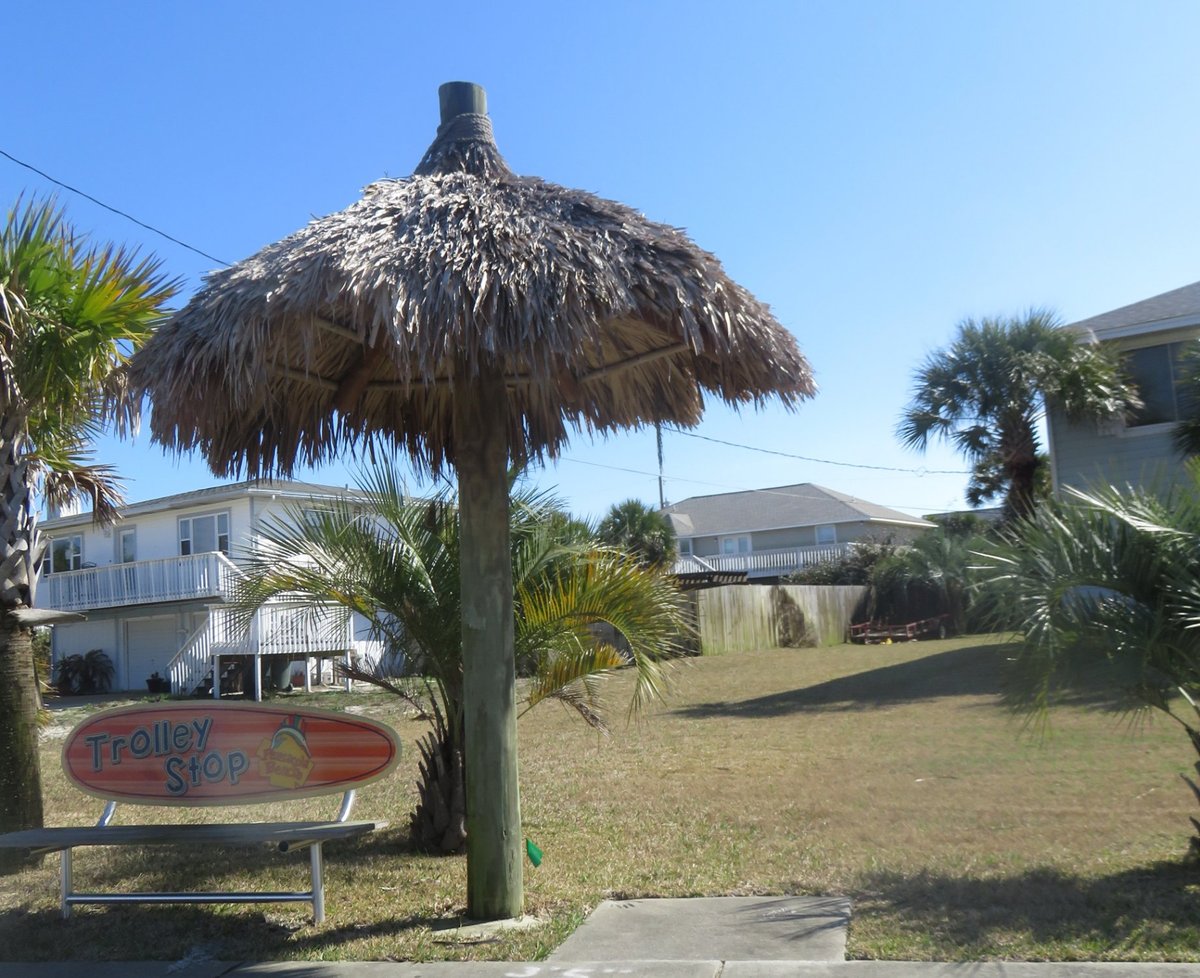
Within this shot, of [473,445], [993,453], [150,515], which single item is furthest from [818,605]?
[473,445]

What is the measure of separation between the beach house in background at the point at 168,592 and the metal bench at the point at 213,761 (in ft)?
59.0

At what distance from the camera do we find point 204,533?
1203 inches

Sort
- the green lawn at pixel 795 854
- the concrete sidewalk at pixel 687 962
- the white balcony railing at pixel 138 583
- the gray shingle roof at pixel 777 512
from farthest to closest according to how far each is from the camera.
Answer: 1. the gray shingle roof at pixel 777 512
2. the white balcony railing at pixel 138 583
3. the green lawn at pixel 795 854
4. the concrete sidewalk at pixel 687 962

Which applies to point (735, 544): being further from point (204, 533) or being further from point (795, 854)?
point (795, 854)

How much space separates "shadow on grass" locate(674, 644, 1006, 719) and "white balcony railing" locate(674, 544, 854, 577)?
22209 mm

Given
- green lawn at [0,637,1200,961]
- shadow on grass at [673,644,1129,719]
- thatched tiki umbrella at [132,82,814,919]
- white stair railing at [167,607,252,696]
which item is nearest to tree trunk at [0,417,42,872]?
green lawn at [0,637,1200,961]

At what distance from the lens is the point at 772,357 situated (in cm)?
658

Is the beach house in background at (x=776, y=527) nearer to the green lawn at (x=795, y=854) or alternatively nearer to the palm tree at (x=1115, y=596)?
the green lawn at (x=795, y=854)

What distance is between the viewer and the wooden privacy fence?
30000mm

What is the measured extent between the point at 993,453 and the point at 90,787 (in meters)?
19.9

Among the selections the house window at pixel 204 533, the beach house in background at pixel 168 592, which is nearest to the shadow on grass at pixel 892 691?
the beach house in background at pixel 168 592

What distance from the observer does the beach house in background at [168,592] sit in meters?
26.4

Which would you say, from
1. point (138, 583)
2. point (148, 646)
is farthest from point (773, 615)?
point (148, 646)

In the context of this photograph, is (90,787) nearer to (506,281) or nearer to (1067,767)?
(506,281)
